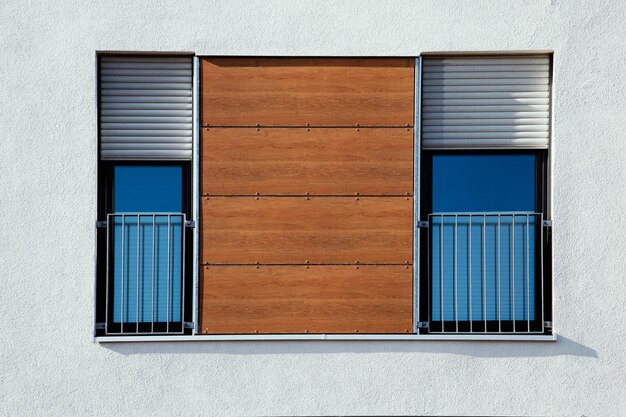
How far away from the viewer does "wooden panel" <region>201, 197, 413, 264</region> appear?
23.6ft

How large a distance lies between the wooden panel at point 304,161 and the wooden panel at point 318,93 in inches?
3.9

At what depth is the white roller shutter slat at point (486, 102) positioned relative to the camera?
7.34 m

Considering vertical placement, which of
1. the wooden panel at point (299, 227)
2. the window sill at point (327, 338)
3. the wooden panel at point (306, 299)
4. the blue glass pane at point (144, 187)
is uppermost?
the blue glass pane at point (144, 187)

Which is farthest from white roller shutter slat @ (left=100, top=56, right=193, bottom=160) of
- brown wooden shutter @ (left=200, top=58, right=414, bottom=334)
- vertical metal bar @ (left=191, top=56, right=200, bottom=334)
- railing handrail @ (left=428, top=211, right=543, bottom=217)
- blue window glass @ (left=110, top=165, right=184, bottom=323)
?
railing handrail @ (left=428, top=211, right=543, bottom=217)

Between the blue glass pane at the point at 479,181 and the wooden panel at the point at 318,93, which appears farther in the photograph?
the blue glass pane at the point at 479,181

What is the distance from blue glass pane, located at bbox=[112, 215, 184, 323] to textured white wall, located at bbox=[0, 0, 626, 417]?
10.2 inches

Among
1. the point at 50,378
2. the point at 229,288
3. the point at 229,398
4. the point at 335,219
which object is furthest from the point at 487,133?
the point at 50,378

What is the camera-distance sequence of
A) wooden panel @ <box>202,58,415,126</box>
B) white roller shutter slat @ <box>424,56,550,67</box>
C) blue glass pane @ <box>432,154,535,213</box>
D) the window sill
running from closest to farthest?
the window sill < wooden panel @ <box>202,58,415,126</box> < white roller shutter slat @ <box>424,56,550,67</box> < blue glass pane @ <box>432,154,535,213</box>

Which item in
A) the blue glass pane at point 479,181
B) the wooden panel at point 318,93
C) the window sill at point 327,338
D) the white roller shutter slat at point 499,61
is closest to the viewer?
the window sill at point 327,338

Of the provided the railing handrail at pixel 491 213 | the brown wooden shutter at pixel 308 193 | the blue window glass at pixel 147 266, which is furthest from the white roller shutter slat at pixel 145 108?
the railing handrail at pixel 491 213

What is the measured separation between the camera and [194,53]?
23.7 feet

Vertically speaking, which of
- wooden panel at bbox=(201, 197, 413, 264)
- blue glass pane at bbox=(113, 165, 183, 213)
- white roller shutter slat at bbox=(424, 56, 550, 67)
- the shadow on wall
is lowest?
the shadow on wall

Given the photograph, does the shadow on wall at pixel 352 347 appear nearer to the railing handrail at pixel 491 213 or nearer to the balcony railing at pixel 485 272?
the balcony railing at pixel 485 272

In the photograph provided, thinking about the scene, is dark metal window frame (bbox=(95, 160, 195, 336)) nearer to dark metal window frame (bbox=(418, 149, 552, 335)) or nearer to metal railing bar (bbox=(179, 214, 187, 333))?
metal railing bar (bbox=(179, 214, 187, 333))
